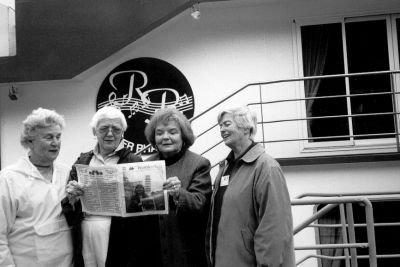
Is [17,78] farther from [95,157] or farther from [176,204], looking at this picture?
[176,204]

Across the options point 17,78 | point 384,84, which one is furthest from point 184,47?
point 384,84

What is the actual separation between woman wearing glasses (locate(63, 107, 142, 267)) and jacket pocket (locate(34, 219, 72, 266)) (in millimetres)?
51

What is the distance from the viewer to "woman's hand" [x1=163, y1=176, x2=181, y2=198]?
2643mm

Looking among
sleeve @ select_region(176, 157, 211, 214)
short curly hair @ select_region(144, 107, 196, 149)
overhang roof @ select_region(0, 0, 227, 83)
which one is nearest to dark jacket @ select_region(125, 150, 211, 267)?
sleeve @ select_region(176, 157, 211, 214)

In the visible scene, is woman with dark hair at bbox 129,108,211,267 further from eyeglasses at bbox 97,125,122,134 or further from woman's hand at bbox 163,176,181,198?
eyeglasses at bbox 97,125,122,134

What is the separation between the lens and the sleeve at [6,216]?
8.63ft

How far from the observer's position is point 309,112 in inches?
273

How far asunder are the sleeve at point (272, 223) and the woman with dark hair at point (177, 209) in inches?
15.7

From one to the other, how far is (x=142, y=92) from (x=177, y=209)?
185 inches

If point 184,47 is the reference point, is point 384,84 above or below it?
below

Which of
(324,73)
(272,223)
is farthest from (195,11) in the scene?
(272,223)

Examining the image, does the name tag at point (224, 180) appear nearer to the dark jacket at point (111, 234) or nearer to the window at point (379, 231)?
the dark jacket at point (111, 234)

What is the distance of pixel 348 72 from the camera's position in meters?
7.04

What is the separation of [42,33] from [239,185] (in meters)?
5.26
